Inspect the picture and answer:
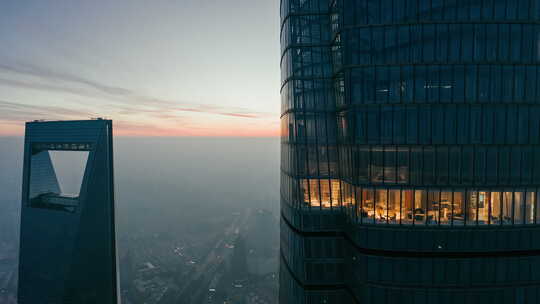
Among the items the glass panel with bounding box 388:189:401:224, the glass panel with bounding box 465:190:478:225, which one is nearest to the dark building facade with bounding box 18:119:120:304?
the glass panel with bounding box 388:189:401:224

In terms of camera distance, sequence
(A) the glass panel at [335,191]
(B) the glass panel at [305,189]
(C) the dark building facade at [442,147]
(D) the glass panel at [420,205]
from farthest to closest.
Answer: (B) the glass panel at [305,189] < (A) the glass panel at [335,191] < (D) the glass panel at [420,205] < (C) the dark building facade at [442,147]

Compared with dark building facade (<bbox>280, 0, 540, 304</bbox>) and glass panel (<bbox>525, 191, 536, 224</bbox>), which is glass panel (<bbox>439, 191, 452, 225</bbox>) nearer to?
dark building facade (<bbox>280, 0, 540, 304</bbox>)

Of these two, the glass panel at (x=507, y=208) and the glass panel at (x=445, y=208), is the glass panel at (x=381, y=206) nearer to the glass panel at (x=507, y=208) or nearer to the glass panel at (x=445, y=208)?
the glass panel at (x=445, y=208)

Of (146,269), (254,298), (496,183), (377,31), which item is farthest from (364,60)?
(146,269)

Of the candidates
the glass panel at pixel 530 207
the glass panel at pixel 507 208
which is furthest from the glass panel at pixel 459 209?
the glass panel at pixel 530 207

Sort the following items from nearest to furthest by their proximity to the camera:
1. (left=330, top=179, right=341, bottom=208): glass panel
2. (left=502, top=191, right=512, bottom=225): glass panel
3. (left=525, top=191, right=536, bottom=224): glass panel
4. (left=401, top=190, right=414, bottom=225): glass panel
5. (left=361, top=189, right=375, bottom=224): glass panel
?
(left=502, top=191, right=512, bottom=225): glass panel → (left=525, top=191, right=536, bottom=224): glass panel → (left=401, top=190, right=414, bottom=225): glass panel → (left=361, top=189, right=375, bottom=224): glass panel → (left=330, top=179, right=341, bottom=208): glass panel

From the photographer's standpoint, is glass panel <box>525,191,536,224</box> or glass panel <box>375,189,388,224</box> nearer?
glass panel <box>525,191,536,224</box>
